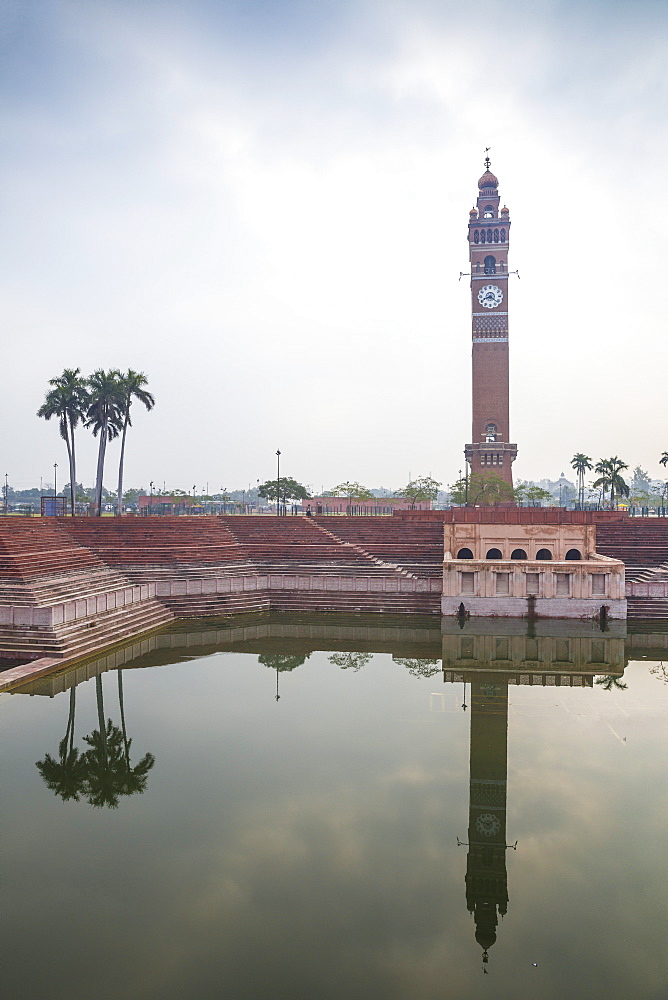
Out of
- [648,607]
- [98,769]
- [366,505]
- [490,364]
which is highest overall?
[490,364]

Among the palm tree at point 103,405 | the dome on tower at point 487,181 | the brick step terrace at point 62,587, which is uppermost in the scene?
the dome on tower at point 487,181

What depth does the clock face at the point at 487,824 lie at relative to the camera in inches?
467

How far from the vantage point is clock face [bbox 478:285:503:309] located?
80500 millimetres

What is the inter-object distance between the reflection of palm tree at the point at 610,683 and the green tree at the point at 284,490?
250 feet

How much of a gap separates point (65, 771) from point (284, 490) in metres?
88.0

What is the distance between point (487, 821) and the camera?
12297 mm

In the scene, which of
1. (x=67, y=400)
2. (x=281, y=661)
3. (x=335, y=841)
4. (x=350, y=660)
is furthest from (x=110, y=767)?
(x=67, y=400)

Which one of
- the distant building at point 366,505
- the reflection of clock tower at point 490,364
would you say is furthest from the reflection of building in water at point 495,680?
the distant building at point 366,505

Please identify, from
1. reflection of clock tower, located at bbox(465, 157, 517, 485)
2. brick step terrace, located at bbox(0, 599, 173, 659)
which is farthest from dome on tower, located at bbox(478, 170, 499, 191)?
brick step terrace, located at bbox(0, 599, 173, 659)

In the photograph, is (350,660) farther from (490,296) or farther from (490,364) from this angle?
(490,296)

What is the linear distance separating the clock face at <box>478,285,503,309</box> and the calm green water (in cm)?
6801

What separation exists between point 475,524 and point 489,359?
4627cm

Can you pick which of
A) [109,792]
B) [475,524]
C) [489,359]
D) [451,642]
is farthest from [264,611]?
[489,359]

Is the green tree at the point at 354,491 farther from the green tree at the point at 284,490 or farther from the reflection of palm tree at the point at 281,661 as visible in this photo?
the reflection of palm tree at the point at 281,661
